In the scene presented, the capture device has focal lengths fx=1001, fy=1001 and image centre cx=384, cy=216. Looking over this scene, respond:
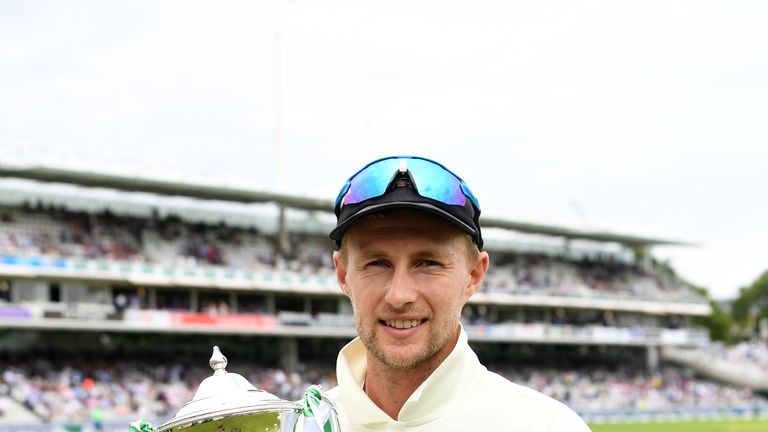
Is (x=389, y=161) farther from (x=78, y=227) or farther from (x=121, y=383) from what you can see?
(x=78, y=227)

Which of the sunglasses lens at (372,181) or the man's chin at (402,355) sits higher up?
the sunglasses lens at (372,181)

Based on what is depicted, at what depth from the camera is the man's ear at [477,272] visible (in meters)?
2.22

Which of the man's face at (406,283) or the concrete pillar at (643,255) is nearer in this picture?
the man's face at (406,283)

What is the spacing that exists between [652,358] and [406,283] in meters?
54.0

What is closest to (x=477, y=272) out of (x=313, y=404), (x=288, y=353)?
(x=313, y=404)

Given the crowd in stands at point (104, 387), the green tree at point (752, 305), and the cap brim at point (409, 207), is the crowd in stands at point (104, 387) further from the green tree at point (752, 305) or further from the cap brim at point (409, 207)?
the green tree at point (752, 305)

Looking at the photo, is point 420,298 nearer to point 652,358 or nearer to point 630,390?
point 630,390

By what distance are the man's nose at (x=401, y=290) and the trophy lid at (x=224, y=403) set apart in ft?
0.98

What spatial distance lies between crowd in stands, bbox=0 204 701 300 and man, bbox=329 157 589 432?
30.8 meters

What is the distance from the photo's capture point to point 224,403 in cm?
180

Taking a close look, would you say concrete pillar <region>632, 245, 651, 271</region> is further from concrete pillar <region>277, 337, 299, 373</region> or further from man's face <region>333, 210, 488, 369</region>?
man's face <region>333, 210, 488, 369</region>

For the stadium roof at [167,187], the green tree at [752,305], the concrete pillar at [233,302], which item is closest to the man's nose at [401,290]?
the stadium roof at [167,187]

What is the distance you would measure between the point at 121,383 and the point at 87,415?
4226 mm

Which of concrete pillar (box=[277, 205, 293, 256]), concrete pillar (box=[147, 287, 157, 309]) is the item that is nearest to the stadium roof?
concrete pillar (box=[277, 205, 293, 256])
